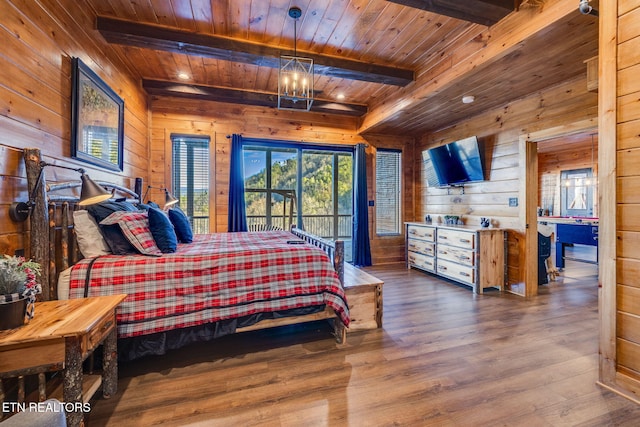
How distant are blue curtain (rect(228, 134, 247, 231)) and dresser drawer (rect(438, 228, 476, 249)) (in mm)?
3116

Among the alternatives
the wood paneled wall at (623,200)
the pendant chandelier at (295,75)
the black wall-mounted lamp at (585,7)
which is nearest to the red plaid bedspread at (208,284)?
the pendant chandelier at (295,75)

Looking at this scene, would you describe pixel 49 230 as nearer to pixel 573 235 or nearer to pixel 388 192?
pixel 388 192

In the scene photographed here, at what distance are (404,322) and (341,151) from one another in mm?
3359

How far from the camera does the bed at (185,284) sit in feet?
5.82

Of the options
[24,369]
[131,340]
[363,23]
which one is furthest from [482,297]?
[24,369]

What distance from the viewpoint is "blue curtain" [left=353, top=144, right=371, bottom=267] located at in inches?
201

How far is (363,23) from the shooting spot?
2.65 meters

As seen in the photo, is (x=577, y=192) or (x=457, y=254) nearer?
(x=457, y=254)

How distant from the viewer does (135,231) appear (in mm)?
2062

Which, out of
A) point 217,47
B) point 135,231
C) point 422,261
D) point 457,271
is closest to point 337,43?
point 217,47

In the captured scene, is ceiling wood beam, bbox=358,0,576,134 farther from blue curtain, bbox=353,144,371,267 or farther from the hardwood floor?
the hardwood floor

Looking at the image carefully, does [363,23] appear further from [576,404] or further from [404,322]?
[576,404]

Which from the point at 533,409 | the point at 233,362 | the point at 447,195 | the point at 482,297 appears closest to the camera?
the point at 533,409

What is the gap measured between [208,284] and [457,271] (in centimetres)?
Result: 350
